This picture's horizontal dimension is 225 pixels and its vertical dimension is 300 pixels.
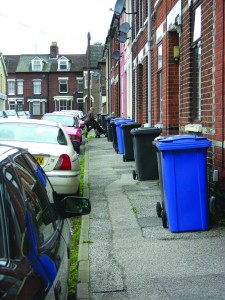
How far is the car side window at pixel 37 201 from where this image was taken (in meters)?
3.00

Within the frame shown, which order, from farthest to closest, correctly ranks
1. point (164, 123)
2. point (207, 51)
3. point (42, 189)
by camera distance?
point (164, 123)
point (207, 51)
point (42, 189)

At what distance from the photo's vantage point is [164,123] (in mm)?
12469

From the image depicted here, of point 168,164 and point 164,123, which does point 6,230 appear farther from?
point 164,123

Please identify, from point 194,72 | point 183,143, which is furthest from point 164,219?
point 194,72

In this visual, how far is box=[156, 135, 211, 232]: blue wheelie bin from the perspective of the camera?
668 cm

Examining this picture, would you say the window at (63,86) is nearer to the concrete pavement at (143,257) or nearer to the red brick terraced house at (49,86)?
the red brick terraced house at (49,86)

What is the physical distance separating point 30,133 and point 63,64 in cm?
6358

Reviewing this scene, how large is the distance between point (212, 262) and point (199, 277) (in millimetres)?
486

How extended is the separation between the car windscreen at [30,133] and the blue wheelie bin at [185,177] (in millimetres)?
3113

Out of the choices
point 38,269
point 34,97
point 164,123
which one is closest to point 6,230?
point 38,269

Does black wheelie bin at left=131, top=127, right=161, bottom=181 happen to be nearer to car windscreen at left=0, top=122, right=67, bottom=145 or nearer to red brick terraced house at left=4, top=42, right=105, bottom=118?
car windscreen at left=0, top=122, right=67, bottom=145

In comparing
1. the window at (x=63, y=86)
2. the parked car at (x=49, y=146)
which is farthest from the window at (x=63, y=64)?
the parked car at (x=49, y=146)

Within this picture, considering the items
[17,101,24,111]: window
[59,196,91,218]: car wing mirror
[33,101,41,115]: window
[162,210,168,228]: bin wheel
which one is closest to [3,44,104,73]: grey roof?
[17,101,24,111]: window

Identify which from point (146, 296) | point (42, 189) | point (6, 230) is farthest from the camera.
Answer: point (146, 296)
